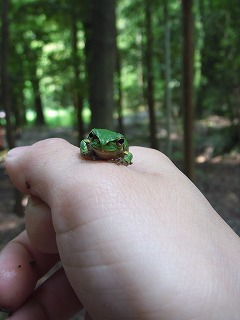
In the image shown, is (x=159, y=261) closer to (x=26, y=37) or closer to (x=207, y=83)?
(x=26, y=37)

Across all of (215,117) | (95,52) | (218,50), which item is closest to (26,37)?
(95,52)

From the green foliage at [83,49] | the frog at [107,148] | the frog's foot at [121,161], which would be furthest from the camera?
the green foliage at [83,49]

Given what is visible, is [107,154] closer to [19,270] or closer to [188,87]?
[19,270]

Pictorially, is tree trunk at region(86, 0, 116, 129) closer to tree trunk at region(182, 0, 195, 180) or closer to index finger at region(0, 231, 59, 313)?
tree trunk at region(182, 0, 195, 180)

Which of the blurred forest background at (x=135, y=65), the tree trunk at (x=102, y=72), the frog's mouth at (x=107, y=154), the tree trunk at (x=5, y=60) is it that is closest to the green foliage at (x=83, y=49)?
the blurred forest background at (x=135, y=65)

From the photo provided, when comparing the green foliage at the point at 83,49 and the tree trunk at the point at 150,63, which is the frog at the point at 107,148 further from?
the tree trunk at the point at 150,63

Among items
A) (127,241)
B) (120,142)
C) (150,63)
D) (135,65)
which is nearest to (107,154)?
(120,142)

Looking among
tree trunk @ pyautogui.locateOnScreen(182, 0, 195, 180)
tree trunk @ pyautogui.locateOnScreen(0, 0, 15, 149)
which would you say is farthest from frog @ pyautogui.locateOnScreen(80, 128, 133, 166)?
tree trunk @ pyautogui.locateOnScreen(0, 0, 15, 149)
